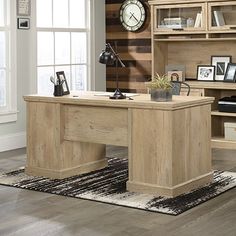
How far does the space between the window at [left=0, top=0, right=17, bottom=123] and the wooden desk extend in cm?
147

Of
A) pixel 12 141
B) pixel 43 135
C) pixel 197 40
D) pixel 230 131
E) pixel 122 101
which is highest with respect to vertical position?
pixel 197 40

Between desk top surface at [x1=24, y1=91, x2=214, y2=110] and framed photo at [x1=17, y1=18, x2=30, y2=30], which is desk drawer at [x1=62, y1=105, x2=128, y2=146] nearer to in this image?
desk top surface at [x1=24, y1=91, x2=214, y2=110]

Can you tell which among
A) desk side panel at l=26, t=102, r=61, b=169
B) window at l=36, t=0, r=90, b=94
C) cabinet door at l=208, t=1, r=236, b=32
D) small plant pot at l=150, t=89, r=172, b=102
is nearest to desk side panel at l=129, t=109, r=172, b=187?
small plant pot at l=150, t=89, r=172, b=102

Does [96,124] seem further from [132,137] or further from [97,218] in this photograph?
[97,218]

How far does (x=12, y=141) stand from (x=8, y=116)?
0.31 meters

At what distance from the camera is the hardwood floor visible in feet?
13.2

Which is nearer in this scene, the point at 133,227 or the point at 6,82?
the point at 133,227

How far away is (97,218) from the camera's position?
4.34 m

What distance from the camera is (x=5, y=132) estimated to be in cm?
709

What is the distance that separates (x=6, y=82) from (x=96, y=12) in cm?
180

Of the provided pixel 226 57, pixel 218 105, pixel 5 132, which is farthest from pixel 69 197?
pixel 226 57

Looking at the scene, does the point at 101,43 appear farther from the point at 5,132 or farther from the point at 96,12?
the point at 5,132

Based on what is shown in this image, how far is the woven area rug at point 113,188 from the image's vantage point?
4.68 metres

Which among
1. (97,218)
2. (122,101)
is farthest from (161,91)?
(97,218)
